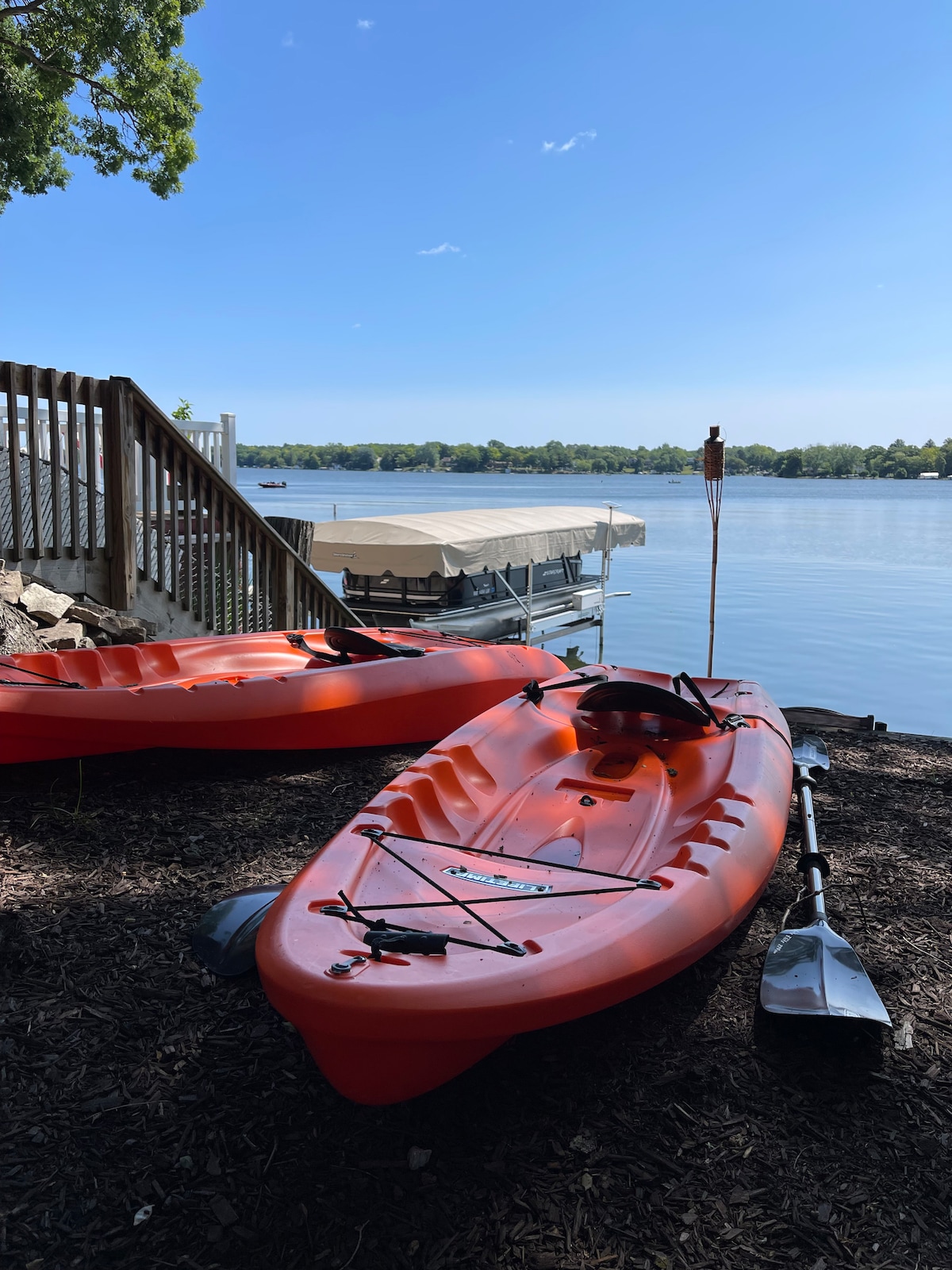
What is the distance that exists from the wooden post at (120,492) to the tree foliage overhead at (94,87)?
7888mm

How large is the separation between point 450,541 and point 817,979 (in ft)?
39.1

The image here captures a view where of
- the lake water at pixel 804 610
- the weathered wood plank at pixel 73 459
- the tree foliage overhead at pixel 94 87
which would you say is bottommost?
the lake water at pixel 804 610

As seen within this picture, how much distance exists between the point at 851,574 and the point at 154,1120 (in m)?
33.4

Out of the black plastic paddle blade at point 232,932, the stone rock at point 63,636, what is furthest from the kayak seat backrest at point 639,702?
the stone rock at point 63,636

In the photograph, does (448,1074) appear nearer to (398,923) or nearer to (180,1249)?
(398,923)

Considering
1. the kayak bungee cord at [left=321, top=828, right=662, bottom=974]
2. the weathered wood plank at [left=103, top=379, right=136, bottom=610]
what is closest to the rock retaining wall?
the weathered wood plank at [left=103, top=379, right=136, bottom=610]

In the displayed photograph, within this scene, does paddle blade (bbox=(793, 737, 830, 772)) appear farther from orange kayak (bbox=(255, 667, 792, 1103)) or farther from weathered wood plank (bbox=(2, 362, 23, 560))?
weathered wood plank (bbox=(2, 362, 23, 560))

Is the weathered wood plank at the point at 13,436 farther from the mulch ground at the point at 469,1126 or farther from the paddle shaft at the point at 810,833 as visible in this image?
the paddle shaft at the point at 810,833

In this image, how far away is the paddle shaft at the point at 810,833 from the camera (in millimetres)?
3467

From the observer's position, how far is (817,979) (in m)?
2.91

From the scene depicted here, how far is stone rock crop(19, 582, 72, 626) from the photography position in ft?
21.4

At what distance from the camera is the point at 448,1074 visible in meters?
2.36

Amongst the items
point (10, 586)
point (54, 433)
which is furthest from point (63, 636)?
point (54, 433)

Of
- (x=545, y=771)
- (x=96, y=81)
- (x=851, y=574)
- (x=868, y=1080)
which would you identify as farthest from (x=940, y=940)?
(x=851, y=574)
